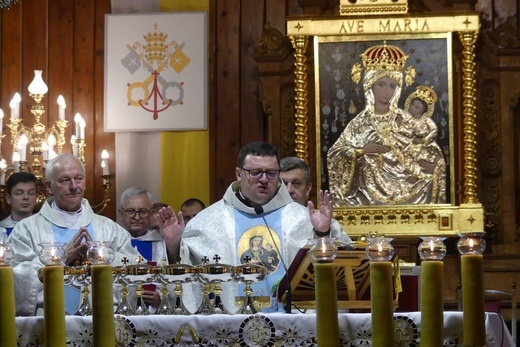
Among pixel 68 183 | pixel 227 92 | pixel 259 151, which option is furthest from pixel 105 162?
pixel 259 151

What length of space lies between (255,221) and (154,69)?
4.88 meters

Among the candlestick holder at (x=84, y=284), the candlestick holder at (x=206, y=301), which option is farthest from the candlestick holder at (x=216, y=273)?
the candlestick holder at (x=84, y=284)

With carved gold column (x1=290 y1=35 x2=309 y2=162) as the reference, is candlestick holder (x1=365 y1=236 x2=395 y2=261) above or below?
below

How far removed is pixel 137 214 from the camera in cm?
893

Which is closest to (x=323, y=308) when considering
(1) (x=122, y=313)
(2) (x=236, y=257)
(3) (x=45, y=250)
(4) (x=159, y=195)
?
(3) (x=45, y=250)

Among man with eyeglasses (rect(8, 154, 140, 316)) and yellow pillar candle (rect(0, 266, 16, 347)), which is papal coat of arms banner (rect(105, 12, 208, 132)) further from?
yellow pillar candle (rect(0, 266, 16, 347))

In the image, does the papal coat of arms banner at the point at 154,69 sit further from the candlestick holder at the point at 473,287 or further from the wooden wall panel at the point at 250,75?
the candlestick holder at the point at 473,287

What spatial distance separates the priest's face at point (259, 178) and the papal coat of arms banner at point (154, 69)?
4617 millimetres

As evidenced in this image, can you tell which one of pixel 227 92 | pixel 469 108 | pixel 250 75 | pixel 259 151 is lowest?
pixel 259 151

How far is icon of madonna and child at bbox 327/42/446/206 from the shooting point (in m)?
9.99

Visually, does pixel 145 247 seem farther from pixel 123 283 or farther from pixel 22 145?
pixel 123 283

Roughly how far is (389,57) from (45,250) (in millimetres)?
7470

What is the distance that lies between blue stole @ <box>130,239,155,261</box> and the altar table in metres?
5.12

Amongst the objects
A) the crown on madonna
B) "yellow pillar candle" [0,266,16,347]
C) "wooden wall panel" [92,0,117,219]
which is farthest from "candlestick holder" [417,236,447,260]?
"wooden wall panel" [92,0,117,219]
